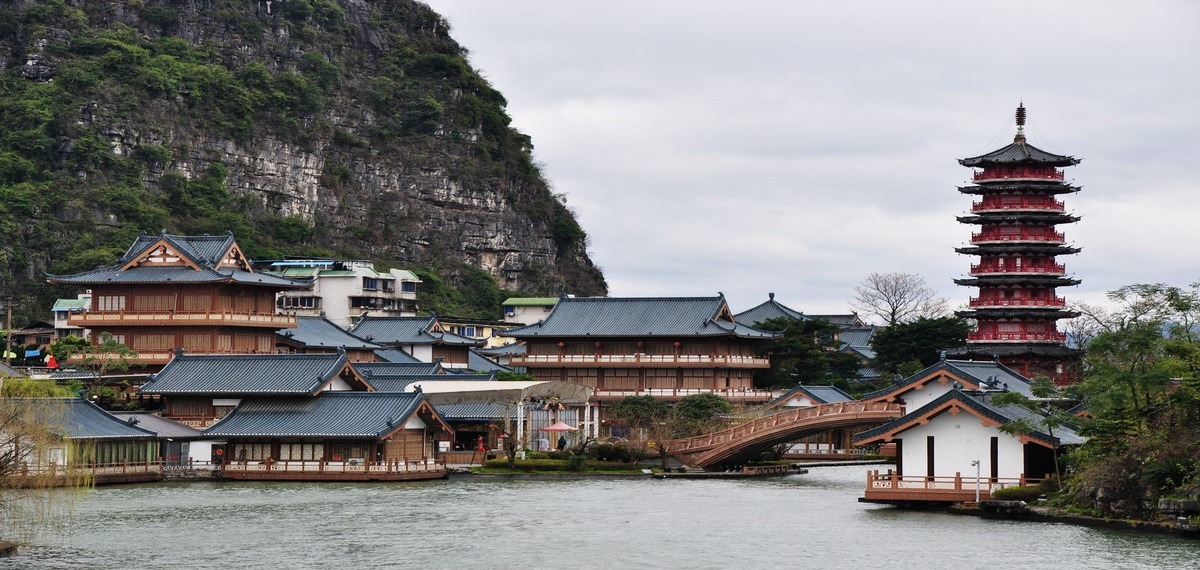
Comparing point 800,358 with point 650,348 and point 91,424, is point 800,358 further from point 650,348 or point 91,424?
point 91,424

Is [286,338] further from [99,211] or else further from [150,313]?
[99,211]

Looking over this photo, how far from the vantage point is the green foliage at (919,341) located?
317 ft

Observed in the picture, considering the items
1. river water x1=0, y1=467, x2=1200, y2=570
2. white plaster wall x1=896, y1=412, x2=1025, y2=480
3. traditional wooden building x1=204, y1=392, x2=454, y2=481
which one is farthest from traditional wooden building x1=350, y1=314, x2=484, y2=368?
white plaster wall x1=896, y1=412, x2=1025, y2=480

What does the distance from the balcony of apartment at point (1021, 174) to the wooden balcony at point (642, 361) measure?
17.4 meters

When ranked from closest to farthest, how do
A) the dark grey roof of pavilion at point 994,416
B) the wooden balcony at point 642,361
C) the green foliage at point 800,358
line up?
the dark grey roof of pavilion at point 994,416, the wooden balcony at point 642,361, the green foliage at point 800,358

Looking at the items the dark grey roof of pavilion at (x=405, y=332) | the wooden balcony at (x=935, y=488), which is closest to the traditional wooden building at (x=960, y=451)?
the wooden balcony at (x=935, y=488)

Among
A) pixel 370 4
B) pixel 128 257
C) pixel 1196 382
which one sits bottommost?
pixel 1196 382

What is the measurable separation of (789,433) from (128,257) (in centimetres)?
3566

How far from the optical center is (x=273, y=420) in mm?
63500

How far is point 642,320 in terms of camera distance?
90250 millimetres

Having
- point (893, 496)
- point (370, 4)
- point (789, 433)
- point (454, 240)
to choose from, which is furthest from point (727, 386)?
point (370, 4)

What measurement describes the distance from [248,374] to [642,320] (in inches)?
1154

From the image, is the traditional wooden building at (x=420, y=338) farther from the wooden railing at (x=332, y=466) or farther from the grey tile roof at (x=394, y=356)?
the wooden railing at (x=332, y=466)

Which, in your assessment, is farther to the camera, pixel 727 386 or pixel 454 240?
pixel 454 240
